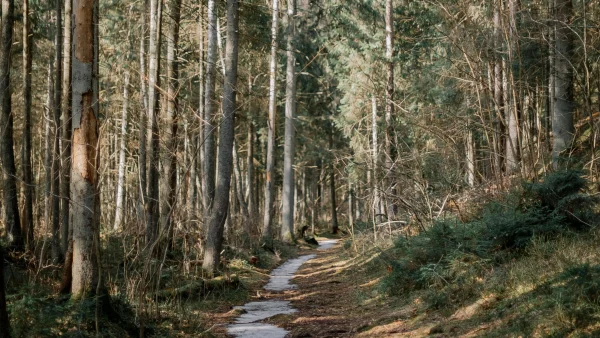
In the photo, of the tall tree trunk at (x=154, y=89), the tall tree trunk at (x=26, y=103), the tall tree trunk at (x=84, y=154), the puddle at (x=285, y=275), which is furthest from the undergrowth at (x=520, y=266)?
the tall tree trunk at (x=26, y=103)

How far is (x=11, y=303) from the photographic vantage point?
605cm

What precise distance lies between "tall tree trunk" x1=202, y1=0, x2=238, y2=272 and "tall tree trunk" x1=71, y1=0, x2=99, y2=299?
5.35m

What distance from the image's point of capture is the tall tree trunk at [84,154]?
682cm

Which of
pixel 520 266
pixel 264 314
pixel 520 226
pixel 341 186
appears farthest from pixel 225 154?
pixel 520 266

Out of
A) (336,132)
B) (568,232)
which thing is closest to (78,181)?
(568,232)

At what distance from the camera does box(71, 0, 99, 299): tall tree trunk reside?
682cm

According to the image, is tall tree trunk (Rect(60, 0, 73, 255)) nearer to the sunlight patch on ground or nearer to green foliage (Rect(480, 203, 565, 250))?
the sunlight patch on ground

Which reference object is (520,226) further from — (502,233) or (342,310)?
(342,310)

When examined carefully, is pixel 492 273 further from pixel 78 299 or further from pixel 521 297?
pixel 78 299

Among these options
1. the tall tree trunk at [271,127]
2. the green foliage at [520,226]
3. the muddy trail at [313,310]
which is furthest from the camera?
the tall tree trunk at [271,127]

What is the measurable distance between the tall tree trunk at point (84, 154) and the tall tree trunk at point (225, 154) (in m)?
5.35

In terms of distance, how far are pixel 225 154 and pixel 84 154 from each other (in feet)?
19.2

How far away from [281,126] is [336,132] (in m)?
5.79

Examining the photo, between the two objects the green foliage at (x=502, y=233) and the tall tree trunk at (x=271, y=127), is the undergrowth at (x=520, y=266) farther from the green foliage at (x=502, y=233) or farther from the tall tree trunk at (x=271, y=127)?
the tall tree trunk at (x=271, y=127)
